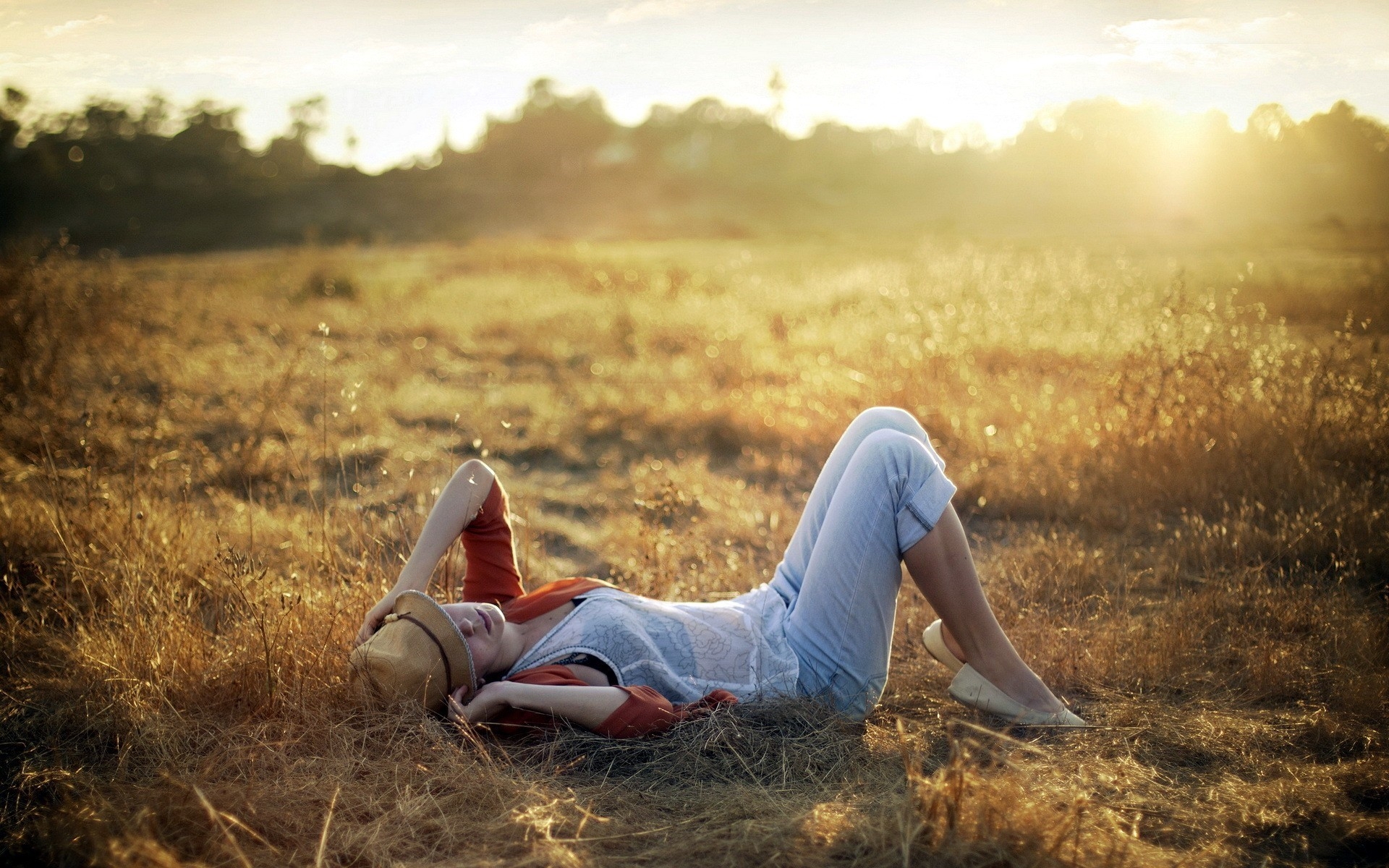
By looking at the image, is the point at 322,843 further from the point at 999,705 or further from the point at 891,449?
the point at 999,705

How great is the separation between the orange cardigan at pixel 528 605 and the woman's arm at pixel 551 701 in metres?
0.02

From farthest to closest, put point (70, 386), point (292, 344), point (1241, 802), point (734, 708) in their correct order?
point (292, 344) < point (70, 386) < point (734, 708) < point (1241, 802)

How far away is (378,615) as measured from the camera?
2416 mm

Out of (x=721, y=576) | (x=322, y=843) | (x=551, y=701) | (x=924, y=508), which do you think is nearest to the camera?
(x=322, y=843)

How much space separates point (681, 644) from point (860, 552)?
0.61 m

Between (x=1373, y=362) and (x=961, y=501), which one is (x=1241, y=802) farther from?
(x=1373, y=362)

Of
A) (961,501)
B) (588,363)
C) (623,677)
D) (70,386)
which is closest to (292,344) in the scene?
(70,386)

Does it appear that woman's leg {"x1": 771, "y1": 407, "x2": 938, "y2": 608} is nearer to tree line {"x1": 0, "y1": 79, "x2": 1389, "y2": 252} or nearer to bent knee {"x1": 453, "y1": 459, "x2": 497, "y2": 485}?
bent knee {"x1": 453, "y1": 459, "x2": 497, "y2": 485}

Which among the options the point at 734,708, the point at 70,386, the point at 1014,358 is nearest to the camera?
the point at 734,708

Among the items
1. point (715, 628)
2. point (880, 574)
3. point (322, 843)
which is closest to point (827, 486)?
point (880, 574)


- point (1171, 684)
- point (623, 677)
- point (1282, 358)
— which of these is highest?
point (1282, 358)

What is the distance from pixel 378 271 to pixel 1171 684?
52.7 feet

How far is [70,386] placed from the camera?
635 cm

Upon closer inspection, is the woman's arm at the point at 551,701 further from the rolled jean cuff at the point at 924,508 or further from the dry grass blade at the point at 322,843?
the rolled jean cuff at the point at 924,508
